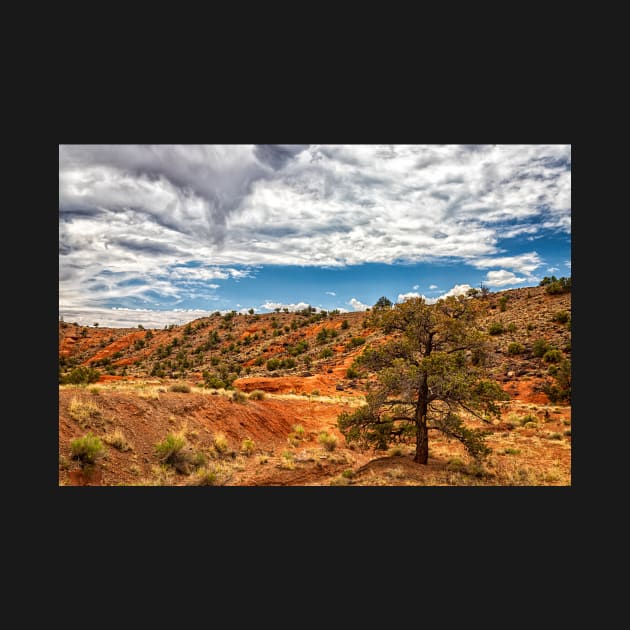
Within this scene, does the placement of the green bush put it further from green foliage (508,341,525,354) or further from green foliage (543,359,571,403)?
green foliage (508,341,525,354)

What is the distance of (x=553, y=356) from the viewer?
27.8 metres

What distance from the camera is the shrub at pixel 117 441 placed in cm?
1137

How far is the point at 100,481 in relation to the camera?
32.0ft

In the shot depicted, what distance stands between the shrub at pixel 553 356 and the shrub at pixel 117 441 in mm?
27661

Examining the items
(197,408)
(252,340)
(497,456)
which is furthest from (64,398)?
(252,340)

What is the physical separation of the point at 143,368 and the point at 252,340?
1570 cm

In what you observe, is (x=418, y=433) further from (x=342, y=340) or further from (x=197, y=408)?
(x=342, y=340)

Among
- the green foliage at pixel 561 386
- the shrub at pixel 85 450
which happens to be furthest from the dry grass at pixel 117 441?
the green foliage at pixel 561 386


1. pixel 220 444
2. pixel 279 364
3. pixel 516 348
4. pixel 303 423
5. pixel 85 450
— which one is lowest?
pixel 303 423

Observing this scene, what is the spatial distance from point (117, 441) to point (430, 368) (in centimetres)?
941

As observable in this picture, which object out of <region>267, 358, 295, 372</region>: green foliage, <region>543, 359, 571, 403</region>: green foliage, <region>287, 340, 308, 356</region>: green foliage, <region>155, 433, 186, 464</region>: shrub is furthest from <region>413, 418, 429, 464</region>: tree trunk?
<region>287, 340, 308, 356</region>: green foliage

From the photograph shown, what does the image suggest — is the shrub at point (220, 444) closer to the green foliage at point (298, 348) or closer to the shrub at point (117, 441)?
the shrub at point (117, 441)

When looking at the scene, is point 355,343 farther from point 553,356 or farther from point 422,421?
point 422,421

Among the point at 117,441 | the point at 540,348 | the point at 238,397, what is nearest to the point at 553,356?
the point at 540,348
